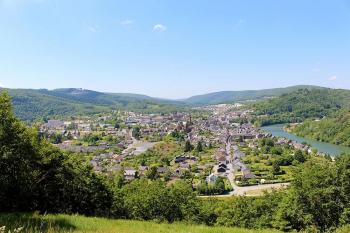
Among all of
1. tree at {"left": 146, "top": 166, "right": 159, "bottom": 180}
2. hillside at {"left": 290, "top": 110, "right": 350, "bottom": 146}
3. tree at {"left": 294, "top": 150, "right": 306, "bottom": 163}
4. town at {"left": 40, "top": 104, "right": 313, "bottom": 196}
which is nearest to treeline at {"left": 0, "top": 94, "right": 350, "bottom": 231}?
town at {"left": 40, "top": 104, "right": 313, "bottom": 196}

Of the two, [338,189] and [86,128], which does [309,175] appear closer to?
[338,189]

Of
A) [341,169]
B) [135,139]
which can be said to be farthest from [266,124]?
[341,169]

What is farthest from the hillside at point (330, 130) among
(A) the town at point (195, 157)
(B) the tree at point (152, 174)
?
(B) the tree at point (152, 174)

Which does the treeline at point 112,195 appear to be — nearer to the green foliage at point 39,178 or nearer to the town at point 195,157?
the green foliage at point 39,178

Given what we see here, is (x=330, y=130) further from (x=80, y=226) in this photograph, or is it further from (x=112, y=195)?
(x=80, y=226)

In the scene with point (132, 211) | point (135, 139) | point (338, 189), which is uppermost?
point (338, 189)

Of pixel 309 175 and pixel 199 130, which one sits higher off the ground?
pixel 309 175

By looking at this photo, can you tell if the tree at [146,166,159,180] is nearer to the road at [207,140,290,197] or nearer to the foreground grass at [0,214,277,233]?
the road at [207,140,290,197]
